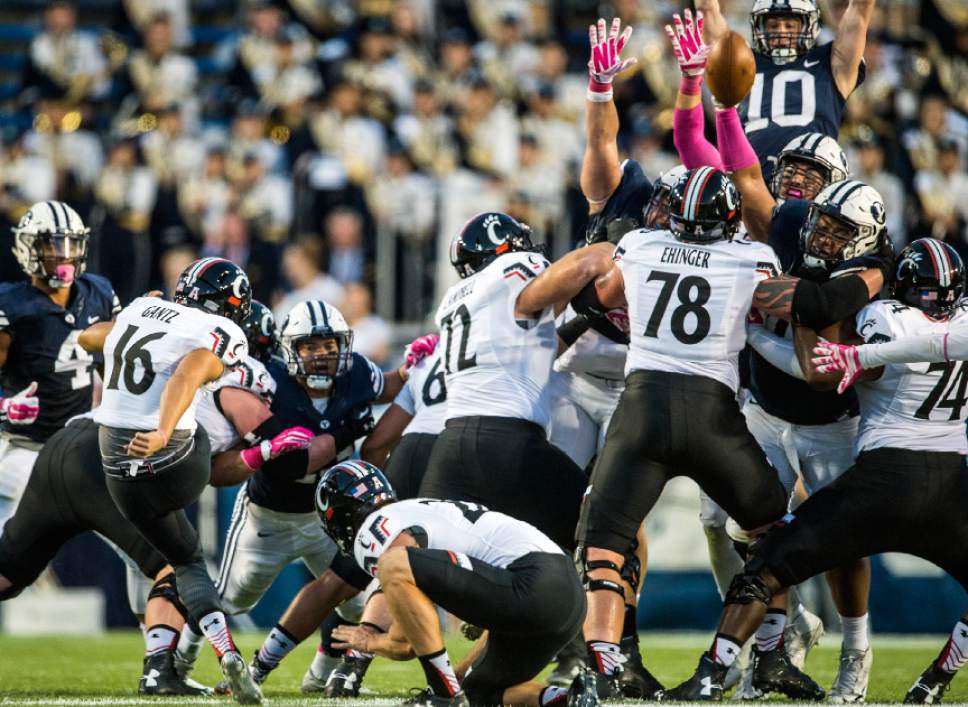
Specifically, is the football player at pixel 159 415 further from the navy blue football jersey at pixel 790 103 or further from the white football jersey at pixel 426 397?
the navy blue football jersey at pixel 790 103

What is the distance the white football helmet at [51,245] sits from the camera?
343 inches

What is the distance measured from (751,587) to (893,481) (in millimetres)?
777

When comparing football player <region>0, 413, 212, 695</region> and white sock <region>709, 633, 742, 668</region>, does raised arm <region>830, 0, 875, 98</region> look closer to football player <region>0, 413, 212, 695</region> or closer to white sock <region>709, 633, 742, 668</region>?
white sock <region>709, 633, 742, 668</region>

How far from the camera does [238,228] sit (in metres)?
13.9

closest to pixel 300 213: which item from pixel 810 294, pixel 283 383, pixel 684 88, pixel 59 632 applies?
pixel 59 632

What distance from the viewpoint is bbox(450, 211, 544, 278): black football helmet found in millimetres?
7516

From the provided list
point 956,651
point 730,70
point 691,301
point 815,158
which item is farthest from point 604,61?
point 956,651

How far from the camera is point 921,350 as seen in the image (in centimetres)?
657

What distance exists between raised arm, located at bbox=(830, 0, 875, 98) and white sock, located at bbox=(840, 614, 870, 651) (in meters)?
3.23

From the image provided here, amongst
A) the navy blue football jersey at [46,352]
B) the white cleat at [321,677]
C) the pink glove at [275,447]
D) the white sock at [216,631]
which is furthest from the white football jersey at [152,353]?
the navy blue football jersey at [46,352]

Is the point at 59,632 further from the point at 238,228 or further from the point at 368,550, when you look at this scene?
the point at 368,550

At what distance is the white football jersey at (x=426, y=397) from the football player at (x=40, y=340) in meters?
1.90

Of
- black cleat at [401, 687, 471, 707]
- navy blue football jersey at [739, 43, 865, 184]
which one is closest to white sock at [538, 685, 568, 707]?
black cleat at [401, 687, 471, 707]

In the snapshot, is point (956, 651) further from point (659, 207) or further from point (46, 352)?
point (46, 352)
